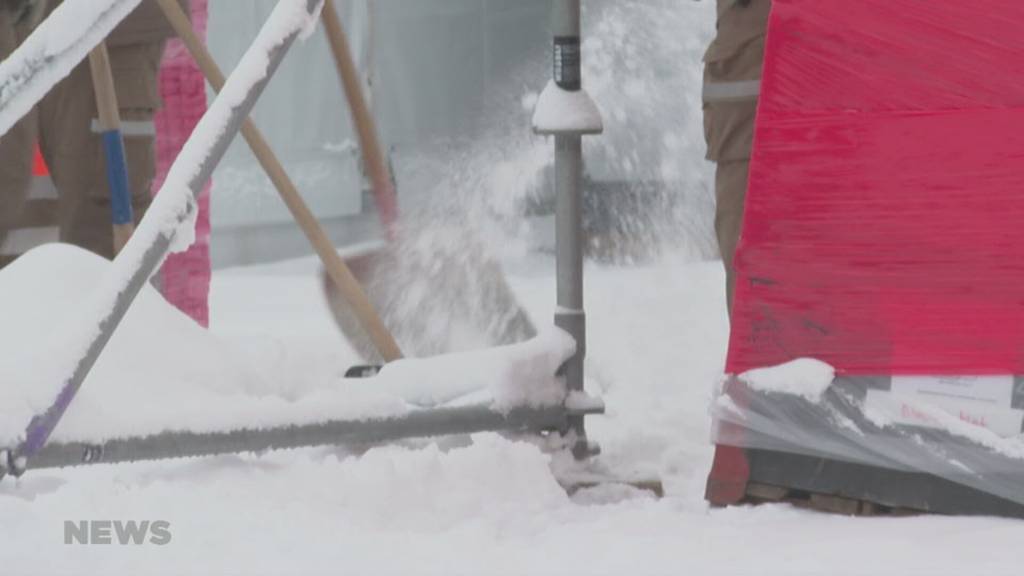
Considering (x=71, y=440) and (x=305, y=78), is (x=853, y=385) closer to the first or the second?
(x=71, y=440)

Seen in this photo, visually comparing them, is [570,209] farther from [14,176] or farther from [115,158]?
[14,176]

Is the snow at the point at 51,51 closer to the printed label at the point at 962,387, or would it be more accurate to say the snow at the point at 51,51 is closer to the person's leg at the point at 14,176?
the printed label at the point at 962,387

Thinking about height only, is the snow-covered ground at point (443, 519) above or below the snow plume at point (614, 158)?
above

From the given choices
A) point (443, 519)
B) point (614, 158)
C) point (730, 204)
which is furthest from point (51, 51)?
point (614, 158)

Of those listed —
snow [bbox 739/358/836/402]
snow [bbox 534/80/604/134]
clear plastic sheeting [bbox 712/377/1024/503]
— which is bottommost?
clear plastic sheeting [bbox 712/377/1024/503]

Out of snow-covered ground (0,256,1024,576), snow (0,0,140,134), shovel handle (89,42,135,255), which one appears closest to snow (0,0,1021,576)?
snow-covered ground (0,256,1024,576)

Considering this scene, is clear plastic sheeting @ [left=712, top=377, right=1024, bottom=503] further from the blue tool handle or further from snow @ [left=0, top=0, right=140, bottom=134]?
the blue tool handle

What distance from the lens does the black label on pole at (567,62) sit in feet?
9.93

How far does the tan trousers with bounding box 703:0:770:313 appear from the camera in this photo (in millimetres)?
2910

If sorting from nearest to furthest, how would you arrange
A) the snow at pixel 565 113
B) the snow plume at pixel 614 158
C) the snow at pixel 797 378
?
the snow at pixel 797 378 < the snow at pixel 565 113 < the snow plume at pixel 614 158

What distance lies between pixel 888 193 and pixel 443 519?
30.4 inches

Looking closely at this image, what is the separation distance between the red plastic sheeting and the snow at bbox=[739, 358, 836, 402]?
18 mm

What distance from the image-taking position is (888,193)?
7.91ft

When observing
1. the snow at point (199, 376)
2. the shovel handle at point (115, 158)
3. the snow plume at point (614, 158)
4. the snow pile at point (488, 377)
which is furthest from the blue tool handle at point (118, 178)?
the snow plume at point (614, 158)
